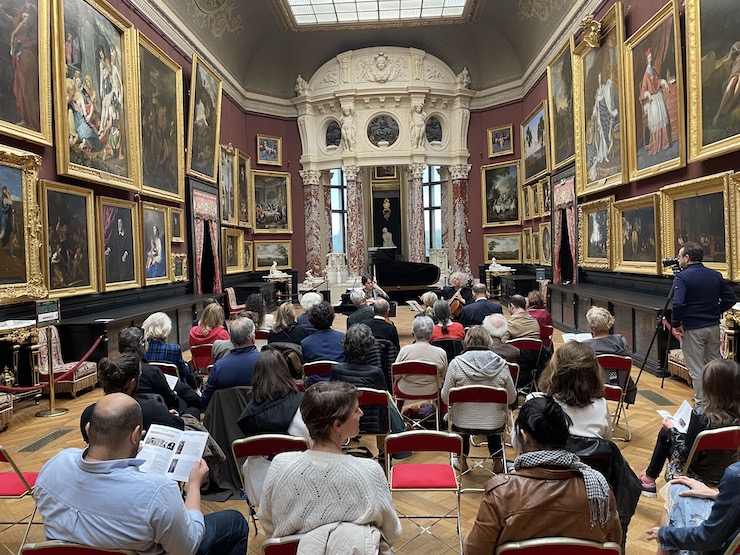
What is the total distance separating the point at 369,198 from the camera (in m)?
26.9

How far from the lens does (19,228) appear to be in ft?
24.8

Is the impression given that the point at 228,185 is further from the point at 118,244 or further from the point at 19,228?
the point at 19,228

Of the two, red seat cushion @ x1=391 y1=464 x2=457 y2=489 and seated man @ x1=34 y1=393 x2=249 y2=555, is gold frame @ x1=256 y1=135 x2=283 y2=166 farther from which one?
seated man @ x1=34 y1=393 x2=249 y2=555

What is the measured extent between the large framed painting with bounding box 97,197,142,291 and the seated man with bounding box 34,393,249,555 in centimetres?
883

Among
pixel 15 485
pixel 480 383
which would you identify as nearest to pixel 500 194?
pixel 480 383

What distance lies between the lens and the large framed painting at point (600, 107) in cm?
1079

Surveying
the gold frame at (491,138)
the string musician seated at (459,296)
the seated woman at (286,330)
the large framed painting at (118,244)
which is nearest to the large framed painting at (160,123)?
the large framed painting at (118,244)

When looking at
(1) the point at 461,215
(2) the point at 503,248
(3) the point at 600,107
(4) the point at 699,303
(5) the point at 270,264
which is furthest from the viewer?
(1) the point at 461,215

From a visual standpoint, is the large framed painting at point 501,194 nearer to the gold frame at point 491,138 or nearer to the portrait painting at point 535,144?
the gold frame at point 491,138

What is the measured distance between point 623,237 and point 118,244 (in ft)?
34.2

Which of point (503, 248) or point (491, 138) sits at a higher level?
point (491, 138)

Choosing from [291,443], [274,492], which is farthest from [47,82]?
[274,492]

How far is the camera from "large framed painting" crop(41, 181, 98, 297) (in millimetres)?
8484

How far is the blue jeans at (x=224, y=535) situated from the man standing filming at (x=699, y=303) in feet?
17.4
